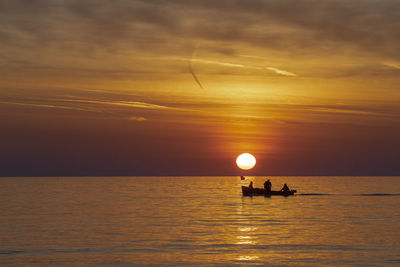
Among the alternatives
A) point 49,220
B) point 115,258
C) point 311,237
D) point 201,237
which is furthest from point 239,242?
point 49,220

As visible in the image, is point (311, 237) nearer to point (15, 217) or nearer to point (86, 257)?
point (86, 257)

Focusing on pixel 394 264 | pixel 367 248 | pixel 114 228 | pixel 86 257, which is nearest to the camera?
pixel 394 264

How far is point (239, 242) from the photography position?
4019cm

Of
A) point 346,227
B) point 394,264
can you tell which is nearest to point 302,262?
point 394,264

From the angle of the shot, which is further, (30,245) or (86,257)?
(30,245)

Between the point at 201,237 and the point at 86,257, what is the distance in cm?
1153

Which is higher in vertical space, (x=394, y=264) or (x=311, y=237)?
(x=311, y=237)

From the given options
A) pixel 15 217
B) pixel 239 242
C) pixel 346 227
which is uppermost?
pixel 15 217

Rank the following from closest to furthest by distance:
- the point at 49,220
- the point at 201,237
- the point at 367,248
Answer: the point at 367,248, the point at 201,237, the point at 49,220

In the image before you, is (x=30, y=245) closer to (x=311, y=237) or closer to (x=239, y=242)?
(x=239, y=242)

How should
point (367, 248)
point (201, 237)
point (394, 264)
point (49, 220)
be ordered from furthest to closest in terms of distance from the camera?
1. point (49, 220)
2. point (201, 237)
3. point (367, 248)
4. point (394, 264)

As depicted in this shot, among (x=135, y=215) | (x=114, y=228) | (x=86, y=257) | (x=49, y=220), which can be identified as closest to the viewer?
(x=86, y=257)

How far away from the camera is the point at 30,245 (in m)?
39.1

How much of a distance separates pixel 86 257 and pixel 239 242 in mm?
11934
